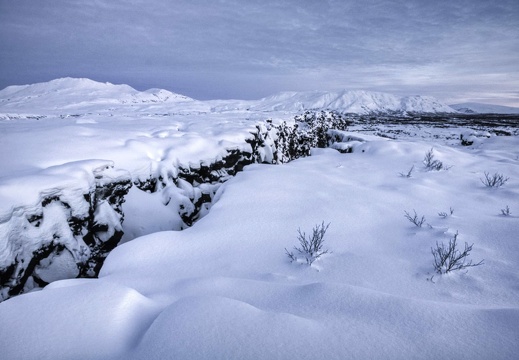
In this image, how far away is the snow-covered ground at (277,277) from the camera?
1366mm

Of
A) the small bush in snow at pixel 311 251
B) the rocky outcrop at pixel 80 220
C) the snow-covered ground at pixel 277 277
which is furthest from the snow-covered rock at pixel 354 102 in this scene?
the small bush in snow at pixel 311 251

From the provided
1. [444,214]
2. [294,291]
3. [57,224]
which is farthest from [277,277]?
[57,224]

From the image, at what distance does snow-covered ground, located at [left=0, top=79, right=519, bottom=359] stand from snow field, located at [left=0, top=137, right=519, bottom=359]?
0.03 feet

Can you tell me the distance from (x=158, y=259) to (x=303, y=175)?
3.74 metres

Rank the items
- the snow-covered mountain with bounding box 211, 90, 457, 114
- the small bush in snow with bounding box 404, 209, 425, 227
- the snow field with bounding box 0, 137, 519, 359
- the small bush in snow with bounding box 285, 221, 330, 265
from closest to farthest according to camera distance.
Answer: the snow field with bounding box 0, 137, 519, 359 → the small bush in snow with bounding box 285, 221, 330, 265 → the small bush in snow with bounding box 404, 209, 425, 227 → the snow-covered mountain with bounding box 211, 90, 457, 114

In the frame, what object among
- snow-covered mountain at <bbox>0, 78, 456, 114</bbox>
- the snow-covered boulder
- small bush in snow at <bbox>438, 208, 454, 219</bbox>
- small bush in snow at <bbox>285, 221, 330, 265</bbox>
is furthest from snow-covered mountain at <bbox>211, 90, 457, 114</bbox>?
small bush in snow at <bbox>285, 221, 330, 265</bbox>

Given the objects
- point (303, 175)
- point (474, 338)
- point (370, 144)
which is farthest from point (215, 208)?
point (370, 144)

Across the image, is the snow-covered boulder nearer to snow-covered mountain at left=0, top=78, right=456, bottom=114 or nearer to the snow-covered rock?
snow-covered mountain at left=0, top=78, right=456, bottom=114

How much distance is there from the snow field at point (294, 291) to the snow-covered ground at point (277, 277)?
0.03 feet

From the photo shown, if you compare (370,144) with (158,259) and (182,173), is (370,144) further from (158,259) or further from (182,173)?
(158,259)

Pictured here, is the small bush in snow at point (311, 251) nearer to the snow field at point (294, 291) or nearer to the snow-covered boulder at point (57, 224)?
the snow field at point (294, 291)

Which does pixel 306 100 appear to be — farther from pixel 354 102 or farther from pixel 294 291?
pixel 294 291

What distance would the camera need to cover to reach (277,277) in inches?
92.2

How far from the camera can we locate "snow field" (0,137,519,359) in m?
1.35
